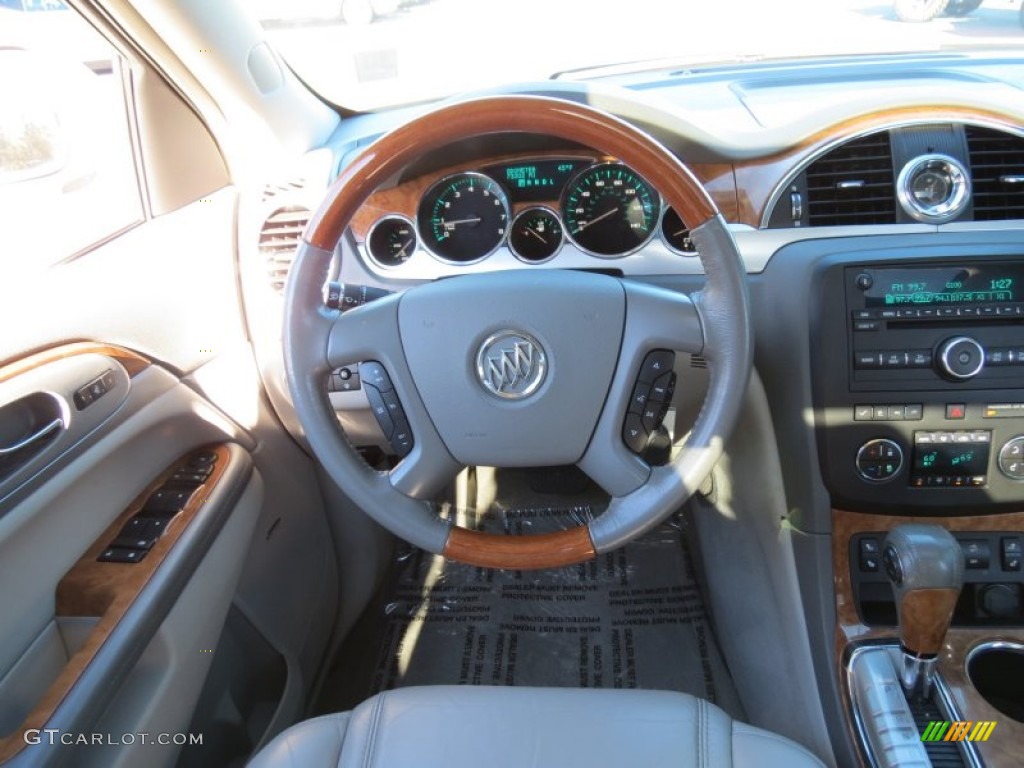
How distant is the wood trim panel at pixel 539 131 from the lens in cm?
120

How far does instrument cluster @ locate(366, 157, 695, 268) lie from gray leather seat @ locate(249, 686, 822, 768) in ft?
3.01

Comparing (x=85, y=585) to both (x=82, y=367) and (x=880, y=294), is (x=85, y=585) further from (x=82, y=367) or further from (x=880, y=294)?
(x=880, y=294)

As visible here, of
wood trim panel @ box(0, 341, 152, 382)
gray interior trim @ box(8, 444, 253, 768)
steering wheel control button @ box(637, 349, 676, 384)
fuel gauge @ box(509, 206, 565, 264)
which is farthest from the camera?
fuel gauge @ box(509, 206, 565, 264)

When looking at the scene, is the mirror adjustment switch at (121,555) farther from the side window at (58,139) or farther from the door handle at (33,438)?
the side window at (58,139)

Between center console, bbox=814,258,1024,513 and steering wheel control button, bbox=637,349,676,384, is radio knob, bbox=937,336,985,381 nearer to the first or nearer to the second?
center console, bbox=814,258,1024,513

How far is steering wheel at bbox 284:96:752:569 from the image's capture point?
1309 mm

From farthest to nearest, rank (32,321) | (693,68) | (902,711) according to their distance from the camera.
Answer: (693,68), (902,711), (32,321)

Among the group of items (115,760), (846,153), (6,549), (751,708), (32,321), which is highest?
(846,153)

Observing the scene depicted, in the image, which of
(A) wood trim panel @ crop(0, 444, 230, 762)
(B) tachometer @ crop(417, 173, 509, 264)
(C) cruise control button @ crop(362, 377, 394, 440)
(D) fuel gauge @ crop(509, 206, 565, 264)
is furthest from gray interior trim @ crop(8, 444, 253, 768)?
(D) fuel gauge @ crop(509, 206, 565, 264)

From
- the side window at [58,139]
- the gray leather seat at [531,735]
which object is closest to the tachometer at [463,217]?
the side window at [58,139]

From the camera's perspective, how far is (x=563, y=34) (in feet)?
7.73

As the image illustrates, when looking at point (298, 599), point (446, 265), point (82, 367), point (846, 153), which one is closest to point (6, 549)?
point (82, 367)

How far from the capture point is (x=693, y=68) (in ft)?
7.21

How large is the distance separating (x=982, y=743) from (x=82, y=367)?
5.30ft
